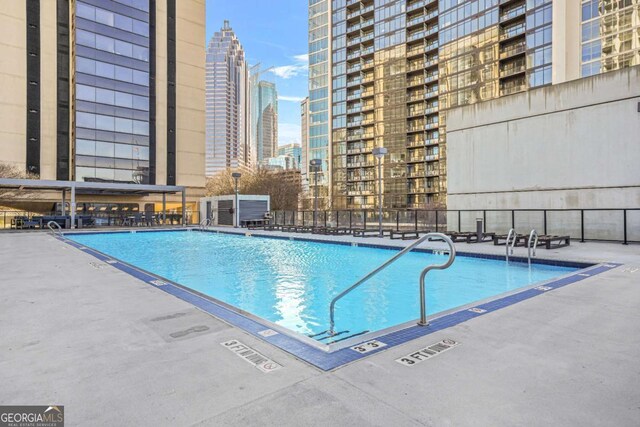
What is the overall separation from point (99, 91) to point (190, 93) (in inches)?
374

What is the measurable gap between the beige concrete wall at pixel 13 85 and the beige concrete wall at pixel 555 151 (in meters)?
36.0

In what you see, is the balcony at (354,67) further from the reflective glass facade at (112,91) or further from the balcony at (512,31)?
the reflective glass facade at (112,91)

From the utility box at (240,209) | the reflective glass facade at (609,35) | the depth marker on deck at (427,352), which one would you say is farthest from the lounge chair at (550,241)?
the reflective glass facade at (609,35)

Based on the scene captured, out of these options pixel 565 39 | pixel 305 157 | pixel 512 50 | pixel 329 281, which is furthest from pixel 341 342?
pixel 305 157

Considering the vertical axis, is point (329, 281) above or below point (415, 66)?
below

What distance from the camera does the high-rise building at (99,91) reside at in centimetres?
3153

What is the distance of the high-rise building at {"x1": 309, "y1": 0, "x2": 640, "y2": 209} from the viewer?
3903 cm

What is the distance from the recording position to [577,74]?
3988cm

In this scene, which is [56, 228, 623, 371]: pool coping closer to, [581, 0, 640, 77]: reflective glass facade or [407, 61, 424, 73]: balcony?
[581, 0, 640, 77]: reflective glass facade

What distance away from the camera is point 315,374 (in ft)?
8.48

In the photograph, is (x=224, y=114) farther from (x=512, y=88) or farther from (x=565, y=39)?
(x=565, y=39)

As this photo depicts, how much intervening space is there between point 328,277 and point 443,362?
5597 millimetres

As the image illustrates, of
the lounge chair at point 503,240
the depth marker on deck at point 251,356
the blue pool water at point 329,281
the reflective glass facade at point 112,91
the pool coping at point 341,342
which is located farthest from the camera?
the reflective glass facade at point 112,91

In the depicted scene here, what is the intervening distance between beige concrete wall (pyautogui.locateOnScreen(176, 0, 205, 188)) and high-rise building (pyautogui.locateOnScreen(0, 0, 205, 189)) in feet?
0.38
